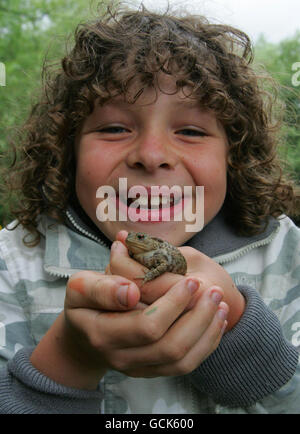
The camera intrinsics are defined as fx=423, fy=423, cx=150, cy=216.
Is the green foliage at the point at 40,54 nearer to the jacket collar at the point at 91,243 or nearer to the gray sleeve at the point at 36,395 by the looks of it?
the jacket collar at the point at 91,243

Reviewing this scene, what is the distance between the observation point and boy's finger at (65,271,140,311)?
1.63 m

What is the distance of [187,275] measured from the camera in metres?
1.99

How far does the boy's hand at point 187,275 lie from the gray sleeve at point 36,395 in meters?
0.59

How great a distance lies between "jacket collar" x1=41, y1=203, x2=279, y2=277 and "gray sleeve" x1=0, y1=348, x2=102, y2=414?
65cm

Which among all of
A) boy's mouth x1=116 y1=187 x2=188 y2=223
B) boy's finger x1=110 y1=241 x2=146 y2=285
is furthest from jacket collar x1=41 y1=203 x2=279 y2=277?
boy's finger x1=110 y1=241 x2=146 y2=285

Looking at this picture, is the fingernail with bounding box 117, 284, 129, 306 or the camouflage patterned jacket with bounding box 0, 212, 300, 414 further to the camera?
the camouflage patterned jacket with bounding box 0, 212, 300, 414

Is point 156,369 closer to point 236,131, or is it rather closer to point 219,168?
point 219,168

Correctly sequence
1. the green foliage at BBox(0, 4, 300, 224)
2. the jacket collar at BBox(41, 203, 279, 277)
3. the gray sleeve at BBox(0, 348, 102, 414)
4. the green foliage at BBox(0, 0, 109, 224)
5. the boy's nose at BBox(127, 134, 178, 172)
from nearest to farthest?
the gray sleeve at BBox(0, 348, 102, 414), the boy's nose at BBox(127, 134, 178, 172), the jacket collar at BBox(41, 203, 279, 277), the green foliage at BBox(0, 4, 300, 224), the green foliage at BBox(0, 0, 109, 224)

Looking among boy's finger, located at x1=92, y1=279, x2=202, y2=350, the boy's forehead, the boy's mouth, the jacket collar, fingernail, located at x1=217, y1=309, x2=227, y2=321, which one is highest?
the boy's forehead

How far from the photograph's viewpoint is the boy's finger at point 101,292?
163 cm

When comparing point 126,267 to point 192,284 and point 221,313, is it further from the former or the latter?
point 221,313

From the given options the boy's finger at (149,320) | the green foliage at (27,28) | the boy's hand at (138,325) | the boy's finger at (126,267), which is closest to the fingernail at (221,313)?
the boy's hand at (138,325)

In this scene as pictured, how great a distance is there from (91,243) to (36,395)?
0.95 m

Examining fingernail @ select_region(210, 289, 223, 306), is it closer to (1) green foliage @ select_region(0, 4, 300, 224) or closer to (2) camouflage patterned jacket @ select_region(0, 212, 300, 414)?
(2) camouflage patterned jacket @ select_region(0, 212, 300, 414)
